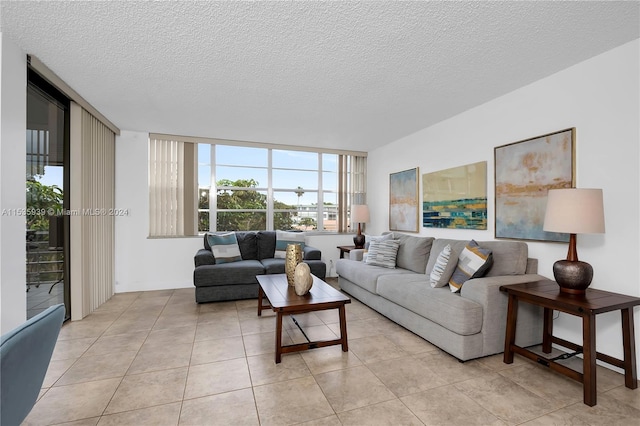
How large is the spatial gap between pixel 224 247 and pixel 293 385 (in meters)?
2.75

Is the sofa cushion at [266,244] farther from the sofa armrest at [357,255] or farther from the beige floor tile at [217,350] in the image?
the beige floor tile at [217,350]

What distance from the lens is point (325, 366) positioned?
2363 mm

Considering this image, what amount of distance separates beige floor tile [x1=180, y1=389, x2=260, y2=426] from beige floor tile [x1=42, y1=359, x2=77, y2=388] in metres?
1.06

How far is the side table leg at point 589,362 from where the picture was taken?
1.89 metres

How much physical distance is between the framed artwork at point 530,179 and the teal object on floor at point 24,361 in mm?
3399

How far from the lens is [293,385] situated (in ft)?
6.88

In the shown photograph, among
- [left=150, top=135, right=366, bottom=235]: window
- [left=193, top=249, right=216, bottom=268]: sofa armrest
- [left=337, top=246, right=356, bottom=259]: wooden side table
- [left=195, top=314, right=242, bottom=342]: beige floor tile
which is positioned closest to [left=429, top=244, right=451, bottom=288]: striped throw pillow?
[left=195, top=314, right=242, bottom=342]: beige floor tile

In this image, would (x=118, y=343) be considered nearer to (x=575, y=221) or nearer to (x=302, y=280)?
(x=302, y=280)

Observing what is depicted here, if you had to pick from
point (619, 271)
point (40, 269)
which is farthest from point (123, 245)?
point (619, 271)

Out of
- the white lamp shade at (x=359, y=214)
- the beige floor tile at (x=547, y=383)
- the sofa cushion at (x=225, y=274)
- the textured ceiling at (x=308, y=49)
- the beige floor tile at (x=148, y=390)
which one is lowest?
the beige floor tile at (x=547, y=383)

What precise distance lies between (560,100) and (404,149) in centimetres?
234

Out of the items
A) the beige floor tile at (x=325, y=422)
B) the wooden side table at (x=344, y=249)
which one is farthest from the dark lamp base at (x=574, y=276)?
the wooden side table at (x=344, y=249)

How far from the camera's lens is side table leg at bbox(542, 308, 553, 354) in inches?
102

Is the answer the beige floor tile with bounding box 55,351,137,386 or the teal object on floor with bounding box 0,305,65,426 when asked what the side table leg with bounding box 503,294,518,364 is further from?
the beige floor tile with bounding box 55,351,137,386
